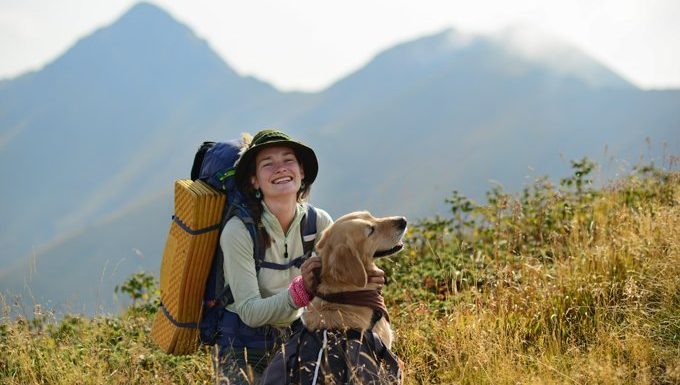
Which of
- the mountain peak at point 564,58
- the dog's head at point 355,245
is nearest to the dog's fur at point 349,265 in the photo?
the dog's head at point 355,245

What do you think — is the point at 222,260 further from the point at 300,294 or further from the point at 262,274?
the point at 300,294

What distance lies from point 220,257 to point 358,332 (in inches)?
49.1

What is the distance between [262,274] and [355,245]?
31.1 inches

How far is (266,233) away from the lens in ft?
13.4

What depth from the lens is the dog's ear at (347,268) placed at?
11.3ft

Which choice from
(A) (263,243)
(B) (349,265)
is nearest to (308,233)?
(A) (263,243)

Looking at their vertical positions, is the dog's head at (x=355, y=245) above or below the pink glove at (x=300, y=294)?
above

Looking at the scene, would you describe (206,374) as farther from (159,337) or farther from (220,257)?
(220,257)

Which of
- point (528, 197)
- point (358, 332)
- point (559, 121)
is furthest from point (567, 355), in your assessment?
point (559, 121)

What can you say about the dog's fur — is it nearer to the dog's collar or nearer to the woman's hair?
the dog's collar

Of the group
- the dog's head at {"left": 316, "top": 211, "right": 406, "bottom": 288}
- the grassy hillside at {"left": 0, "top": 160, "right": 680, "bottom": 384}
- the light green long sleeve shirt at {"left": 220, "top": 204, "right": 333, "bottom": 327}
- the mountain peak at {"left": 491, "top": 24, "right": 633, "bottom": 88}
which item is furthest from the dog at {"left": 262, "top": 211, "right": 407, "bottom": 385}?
the mountain peak at {"left": 491, "top": 24, "right": 633, "bottom": 88}

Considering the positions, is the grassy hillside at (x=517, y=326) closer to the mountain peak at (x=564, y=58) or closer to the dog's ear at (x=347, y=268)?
the dog's ear at (x=347, y=268)

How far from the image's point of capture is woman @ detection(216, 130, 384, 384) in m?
3.93

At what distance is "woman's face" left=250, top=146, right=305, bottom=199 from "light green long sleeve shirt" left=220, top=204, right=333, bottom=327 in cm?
16
